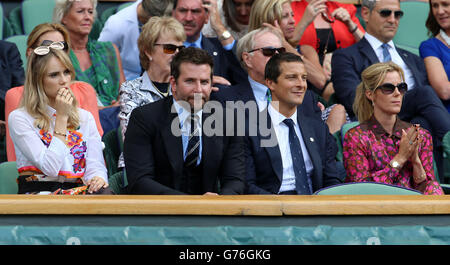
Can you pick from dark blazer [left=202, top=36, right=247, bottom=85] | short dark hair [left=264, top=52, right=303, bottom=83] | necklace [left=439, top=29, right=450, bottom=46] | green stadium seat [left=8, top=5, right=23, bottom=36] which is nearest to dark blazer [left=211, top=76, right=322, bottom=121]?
short dark hair [left=264, top=52, right=303, bottom=83]

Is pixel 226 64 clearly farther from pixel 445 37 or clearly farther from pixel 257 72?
pixel 445 37

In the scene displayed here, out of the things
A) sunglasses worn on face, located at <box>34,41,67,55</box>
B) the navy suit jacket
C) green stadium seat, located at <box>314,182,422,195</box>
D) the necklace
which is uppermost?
sunglasses worn on face, located at <box>34,41,67,55</box>

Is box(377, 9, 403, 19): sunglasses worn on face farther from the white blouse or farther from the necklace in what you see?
the white blouse

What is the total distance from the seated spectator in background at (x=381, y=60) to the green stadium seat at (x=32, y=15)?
2.30 metres

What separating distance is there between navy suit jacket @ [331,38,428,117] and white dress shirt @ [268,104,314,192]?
939 millimetres

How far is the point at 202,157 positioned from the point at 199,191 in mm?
174

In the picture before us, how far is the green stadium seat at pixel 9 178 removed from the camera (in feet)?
12.4

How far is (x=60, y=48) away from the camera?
392cm

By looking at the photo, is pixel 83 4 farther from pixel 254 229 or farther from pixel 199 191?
pixel 254 229

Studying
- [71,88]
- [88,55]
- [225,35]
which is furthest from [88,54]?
[225,35]

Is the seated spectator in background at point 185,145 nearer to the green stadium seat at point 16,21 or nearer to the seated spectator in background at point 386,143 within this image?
the seated spectator in background at point 386,143

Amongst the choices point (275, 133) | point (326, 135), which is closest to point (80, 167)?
point (275, 133)

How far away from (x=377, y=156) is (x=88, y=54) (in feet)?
6.95

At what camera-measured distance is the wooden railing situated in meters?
2.68
